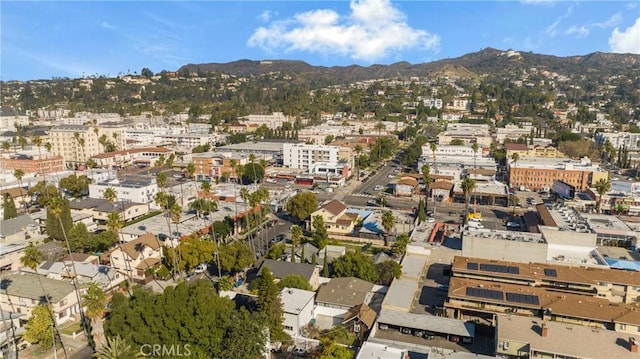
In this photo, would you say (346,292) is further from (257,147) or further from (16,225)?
(257,147)

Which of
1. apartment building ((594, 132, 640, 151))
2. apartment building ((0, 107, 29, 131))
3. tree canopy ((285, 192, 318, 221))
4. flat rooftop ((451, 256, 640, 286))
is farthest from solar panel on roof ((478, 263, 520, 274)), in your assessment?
apartment building ((0, 107, 29, 131))

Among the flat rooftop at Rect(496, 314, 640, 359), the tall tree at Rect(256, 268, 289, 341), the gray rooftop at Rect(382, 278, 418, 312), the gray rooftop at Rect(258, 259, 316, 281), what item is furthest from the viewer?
the gray rooftop at Rect(258, 259, 316, 281)

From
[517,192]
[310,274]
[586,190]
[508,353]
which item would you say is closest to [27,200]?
[310,274]

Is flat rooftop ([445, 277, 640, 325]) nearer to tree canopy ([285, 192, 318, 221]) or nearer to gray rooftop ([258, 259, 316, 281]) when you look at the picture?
gray rooftop ([258, 259, 316, 281])

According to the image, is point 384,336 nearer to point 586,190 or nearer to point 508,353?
point 508,353

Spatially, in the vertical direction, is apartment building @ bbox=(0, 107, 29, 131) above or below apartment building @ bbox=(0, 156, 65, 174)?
above

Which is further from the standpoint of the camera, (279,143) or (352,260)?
(279,143)

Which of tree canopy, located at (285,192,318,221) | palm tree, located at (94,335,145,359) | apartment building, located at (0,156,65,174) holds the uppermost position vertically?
apartment building, located at (0,156,65,174)
